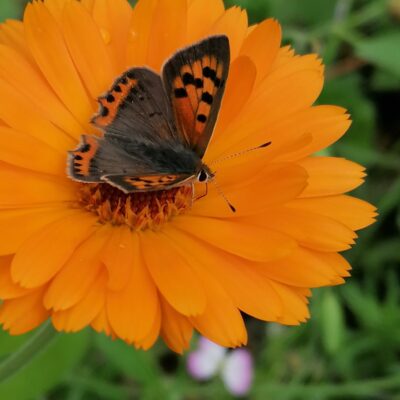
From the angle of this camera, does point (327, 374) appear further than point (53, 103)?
Yes

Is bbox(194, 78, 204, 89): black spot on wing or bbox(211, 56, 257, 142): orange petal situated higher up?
bbox(194, 78, 204, 89): black spot on wing

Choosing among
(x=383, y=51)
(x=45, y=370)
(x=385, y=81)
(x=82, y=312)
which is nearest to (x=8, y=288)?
(x=82, y=312)

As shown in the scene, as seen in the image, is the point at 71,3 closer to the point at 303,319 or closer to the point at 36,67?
the point at 36,67

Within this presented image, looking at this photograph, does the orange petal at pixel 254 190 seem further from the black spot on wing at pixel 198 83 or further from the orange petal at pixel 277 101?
the black spot on wing at pixel 198 83

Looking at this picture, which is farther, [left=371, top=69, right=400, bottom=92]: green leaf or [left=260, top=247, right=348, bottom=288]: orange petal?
[left=371, top=69, right=400, bottom=92]: green leaf

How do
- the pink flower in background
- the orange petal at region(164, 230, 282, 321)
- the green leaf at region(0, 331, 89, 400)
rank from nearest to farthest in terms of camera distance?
the orange petal at region(164, 230, 282, 321) < the green leaf at region(0, 331, 89, 400) < the pink flower in background

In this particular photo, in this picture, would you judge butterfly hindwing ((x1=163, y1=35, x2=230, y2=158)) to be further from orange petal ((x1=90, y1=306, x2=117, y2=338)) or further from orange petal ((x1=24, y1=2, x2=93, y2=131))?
orange petal ((x1=90, y1=306, x2=117, y2=338))

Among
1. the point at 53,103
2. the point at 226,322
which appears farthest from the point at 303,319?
the point at 53,103

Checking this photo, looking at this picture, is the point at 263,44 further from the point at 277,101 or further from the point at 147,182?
the point at 147,182

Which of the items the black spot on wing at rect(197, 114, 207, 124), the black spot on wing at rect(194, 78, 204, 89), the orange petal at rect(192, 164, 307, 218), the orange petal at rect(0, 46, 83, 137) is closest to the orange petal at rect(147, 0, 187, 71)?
the black spot on wing at rect(194, 78, 204, 89)
